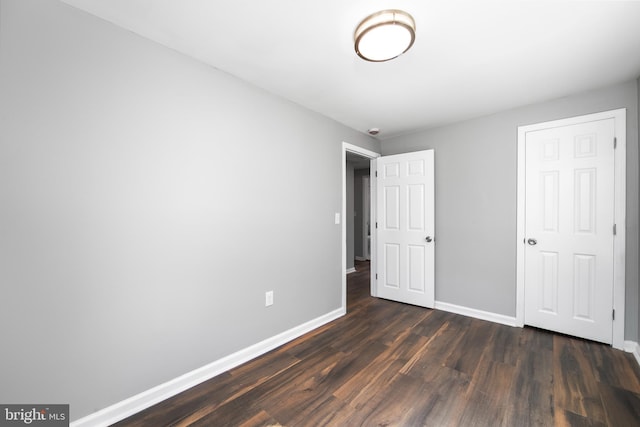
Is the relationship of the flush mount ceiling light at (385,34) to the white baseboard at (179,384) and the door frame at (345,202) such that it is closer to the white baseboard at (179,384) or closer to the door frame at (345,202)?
the door frame at (345,202)

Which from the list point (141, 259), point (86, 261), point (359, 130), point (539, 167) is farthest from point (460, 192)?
point (86, 261)

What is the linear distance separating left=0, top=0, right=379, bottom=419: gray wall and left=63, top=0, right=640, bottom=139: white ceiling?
0.28m

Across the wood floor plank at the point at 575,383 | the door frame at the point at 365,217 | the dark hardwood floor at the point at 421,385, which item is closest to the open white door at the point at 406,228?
the dark hardwood floor at the point at 421,385

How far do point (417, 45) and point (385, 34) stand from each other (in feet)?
1.26

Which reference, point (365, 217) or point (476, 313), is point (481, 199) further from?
point (365, 217)

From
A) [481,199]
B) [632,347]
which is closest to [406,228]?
[481,199]

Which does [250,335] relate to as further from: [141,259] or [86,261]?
[86,261]

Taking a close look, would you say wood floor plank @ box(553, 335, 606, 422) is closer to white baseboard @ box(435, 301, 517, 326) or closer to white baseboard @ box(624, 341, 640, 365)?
white baseboard @ box(624, 341, 640, 365)

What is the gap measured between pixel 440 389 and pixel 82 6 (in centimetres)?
325

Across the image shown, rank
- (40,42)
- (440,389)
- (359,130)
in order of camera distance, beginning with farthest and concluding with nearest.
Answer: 1. (359,130)
2. (440,389)
3. (40,42)

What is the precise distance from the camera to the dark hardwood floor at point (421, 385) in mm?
1517

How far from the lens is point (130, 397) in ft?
5.08

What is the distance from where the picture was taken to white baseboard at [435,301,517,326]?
9.11 feet

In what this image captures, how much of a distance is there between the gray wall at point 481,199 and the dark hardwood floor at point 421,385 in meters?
0.55
